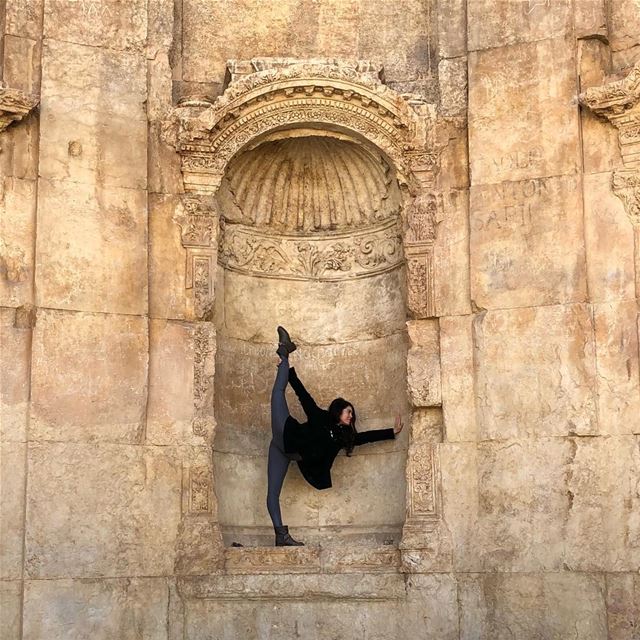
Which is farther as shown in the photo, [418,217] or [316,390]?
[316,390]

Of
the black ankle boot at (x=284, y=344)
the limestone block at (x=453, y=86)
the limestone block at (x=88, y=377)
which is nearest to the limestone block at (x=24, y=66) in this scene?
the limestone block at (x=88, y=377)

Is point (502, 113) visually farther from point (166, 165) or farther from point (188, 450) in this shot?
point (188, 450)

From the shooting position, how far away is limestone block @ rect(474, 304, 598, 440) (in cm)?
1151

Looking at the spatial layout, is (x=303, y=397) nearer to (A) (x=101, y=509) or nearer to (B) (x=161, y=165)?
(A) (x=101, y=509)

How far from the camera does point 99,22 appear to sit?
40.6ft

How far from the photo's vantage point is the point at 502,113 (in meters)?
12.2

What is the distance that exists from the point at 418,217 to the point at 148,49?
2.91 m

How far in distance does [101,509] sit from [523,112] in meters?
5.05

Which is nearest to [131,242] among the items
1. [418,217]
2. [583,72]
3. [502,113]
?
[418,217]

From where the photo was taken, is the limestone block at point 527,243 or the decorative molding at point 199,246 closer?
the limestone block at point 527,243

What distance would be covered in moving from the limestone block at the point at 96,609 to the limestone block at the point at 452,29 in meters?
5.43

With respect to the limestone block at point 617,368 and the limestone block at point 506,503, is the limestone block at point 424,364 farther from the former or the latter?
the limestone block at point 617,368

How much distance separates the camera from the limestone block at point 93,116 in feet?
39.2

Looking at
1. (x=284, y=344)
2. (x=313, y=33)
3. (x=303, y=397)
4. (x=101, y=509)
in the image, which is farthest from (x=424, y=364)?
(x=313, y=33)
